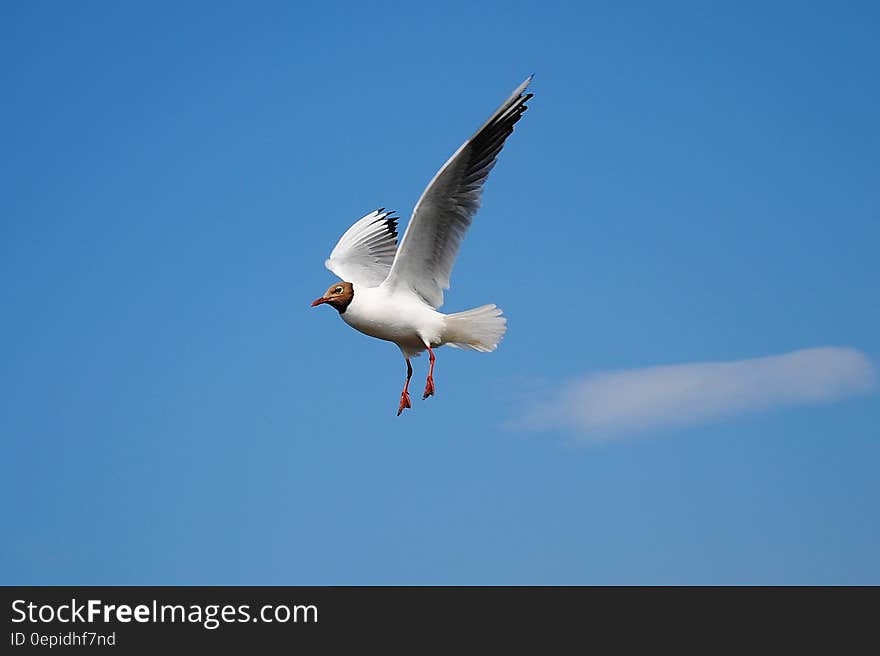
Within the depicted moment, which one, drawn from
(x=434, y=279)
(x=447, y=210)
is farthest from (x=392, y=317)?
(x=447, y=210)

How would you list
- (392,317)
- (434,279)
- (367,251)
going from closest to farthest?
1. (392,317)
2. (434,279)
3. (367,251)

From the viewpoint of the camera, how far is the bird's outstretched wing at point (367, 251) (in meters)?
12.9

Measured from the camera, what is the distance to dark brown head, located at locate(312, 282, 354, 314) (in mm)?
11016

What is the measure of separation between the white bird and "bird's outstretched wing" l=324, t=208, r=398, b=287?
5.33 feet

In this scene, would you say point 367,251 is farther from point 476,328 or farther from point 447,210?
point 447,210

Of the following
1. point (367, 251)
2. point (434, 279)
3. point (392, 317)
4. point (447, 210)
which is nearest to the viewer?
point (447, 210)

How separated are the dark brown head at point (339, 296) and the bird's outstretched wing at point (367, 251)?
1517 mm

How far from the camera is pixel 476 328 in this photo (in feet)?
36.5

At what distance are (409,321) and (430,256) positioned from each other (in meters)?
0.64

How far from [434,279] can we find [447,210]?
80 centimetres

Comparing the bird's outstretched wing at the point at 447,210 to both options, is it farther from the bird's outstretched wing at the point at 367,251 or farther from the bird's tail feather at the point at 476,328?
the bird's outstretched wing at the point at 367,251

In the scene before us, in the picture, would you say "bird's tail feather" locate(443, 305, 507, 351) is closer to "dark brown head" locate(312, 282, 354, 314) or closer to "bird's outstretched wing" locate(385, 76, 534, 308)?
"bird's outstretched wing" locate(385, 76, 534, 308)
